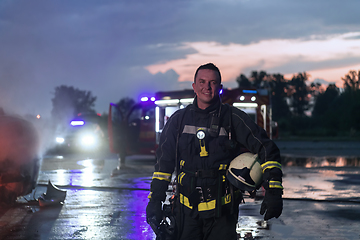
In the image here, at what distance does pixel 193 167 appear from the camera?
3621mm

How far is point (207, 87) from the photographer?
371 centimetres

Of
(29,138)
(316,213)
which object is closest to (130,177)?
(29,138)

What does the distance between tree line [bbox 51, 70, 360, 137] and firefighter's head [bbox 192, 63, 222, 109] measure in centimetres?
4027

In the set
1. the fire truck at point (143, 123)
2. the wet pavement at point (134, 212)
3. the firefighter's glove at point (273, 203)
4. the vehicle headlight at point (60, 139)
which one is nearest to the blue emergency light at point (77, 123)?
the vehicle headlight at point (60, 139)

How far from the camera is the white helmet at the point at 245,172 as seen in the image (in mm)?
3490

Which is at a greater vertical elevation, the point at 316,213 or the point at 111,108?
the point at 111,108

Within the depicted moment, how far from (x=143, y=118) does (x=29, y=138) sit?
841 centimetres

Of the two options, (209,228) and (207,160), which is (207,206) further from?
(207,160)

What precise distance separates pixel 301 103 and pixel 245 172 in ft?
284

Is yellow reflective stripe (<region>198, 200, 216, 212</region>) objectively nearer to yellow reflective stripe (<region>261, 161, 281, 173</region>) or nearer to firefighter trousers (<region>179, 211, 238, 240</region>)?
firefighter trousers (<region>179, 211, 238, 240</region>)

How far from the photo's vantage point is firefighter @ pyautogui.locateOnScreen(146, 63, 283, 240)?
3.56m

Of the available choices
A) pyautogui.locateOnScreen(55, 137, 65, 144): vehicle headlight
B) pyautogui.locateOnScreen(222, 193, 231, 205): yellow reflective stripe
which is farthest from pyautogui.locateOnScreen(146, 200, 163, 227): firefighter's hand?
pyautogui.locateOnScreen(55, 137, 65, 144): vehicle headlight

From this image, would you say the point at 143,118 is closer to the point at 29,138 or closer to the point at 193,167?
the point at 29,138

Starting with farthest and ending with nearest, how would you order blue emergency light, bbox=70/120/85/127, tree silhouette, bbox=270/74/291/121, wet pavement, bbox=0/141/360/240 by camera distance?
1. tree silhouette, bbox=270/74/291/121
2. blue emergency light, bbox=70/120/85/127
3. wet pavement, bbox=0/141/360/240
